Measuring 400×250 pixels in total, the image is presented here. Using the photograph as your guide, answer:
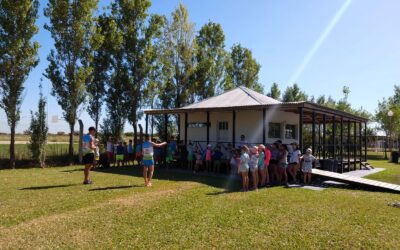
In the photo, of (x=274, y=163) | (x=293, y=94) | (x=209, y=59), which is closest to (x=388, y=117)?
(x=293, y=94)

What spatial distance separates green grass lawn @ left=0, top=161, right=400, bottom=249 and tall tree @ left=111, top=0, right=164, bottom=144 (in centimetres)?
1225

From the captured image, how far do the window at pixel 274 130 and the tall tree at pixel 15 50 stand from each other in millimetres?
12521

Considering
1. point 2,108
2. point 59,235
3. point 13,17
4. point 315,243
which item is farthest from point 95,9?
point 315,243

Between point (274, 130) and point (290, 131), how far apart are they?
1.73 metres

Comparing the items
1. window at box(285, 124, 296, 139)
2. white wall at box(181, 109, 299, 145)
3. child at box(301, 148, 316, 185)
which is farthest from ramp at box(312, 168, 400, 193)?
window at box(285, 124, 296, 139)

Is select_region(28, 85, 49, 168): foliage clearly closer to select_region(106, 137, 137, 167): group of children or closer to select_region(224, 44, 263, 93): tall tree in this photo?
select_region(106, 137, 137, 167): group of children

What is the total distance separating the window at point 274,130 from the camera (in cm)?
1741

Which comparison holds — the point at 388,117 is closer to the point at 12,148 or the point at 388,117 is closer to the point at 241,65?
the point at 241,65

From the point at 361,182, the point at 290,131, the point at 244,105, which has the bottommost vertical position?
the point at 361,182

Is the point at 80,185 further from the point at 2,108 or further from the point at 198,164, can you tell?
the point at 2,108

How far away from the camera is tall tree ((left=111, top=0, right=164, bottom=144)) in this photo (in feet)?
71.6

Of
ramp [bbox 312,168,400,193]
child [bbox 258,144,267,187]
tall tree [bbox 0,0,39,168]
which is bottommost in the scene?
ramp [bbox 312,168,400,193]

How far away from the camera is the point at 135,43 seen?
21953mm

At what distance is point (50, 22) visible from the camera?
727 inches
